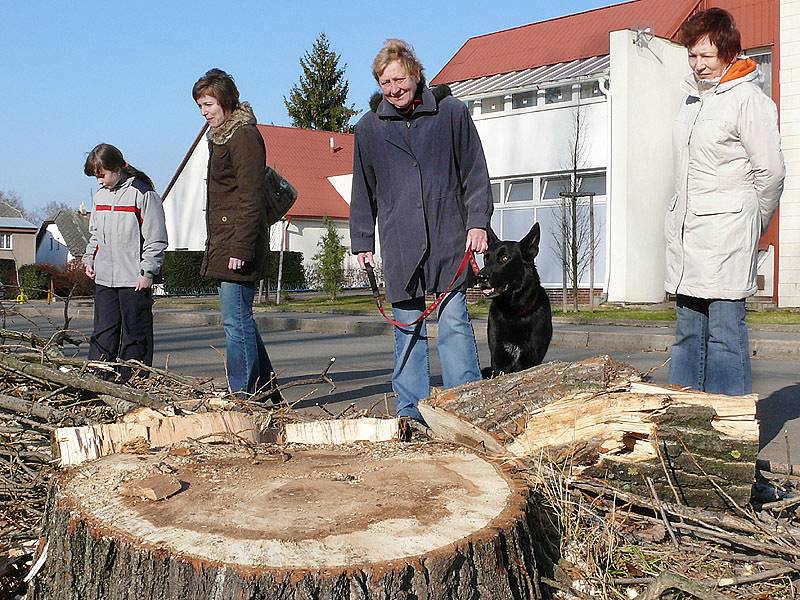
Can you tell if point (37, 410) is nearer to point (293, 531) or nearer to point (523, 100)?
point (293, 531)

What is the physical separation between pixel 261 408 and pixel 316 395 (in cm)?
297

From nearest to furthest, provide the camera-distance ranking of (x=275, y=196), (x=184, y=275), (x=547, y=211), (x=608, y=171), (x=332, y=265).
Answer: (x=275, y=196), (x=608, y=171), (x=547, y=211), (x=332, y=265), (x=184, y=275)

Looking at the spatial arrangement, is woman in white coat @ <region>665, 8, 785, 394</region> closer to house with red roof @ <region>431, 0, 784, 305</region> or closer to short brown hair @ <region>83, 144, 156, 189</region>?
short brown hair @ <region>83, 144, 156, 189</region>

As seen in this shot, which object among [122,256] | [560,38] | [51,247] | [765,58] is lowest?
[122,256]

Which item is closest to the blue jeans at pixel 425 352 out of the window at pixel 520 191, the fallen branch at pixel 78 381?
the fallen branch at pixel 78 381

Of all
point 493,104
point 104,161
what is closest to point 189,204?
point 493,104

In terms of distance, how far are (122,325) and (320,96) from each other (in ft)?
180

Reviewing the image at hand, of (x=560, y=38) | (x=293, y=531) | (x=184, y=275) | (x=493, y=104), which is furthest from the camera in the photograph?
(x=184, y=275)

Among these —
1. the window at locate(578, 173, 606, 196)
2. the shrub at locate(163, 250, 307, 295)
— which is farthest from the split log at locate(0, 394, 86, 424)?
the shrub at locate(163, 250, 307, 295)

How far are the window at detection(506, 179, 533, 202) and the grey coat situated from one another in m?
19.2

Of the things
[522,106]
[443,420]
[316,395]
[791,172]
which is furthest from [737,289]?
[522,106]

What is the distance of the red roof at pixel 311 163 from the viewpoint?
131ft

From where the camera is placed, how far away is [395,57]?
14.6ft

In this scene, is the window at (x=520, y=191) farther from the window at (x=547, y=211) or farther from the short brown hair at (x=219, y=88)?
the short brown hair at (x=219, y=88)
